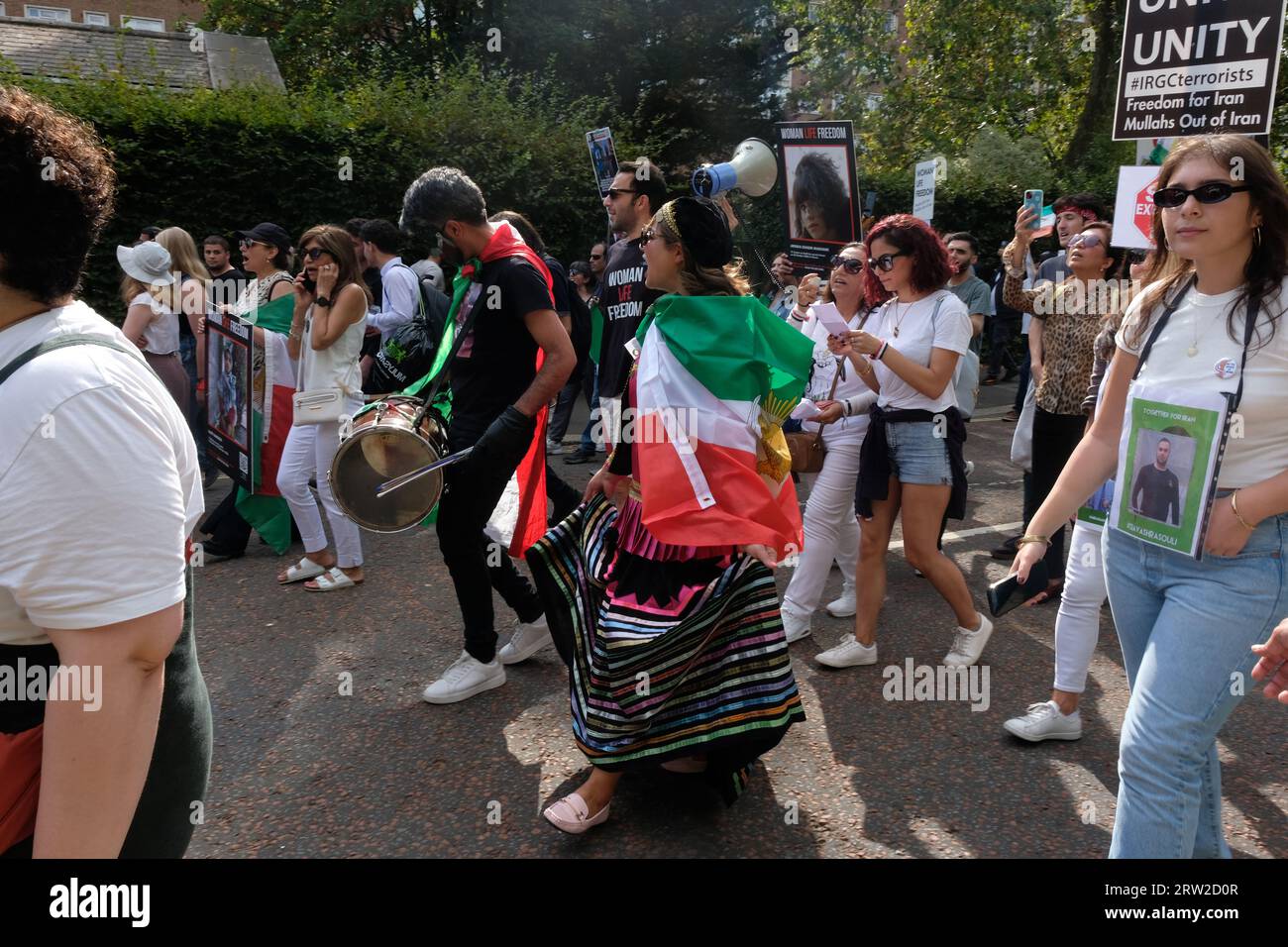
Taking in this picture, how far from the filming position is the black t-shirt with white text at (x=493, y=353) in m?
3.86

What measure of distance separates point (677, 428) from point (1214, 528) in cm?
150

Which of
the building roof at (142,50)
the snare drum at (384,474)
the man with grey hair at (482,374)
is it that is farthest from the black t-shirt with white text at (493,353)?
the building roof at (142,50)

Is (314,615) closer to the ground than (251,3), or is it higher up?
closer to the ground

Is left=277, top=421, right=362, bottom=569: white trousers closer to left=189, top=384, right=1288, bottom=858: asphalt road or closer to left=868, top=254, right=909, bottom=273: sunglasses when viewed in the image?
left=189, top=384, right=1288, bottom=858: asphalt road

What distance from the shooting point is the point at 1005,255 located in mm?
5953

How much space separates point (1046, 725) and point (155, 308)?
5.78 metres

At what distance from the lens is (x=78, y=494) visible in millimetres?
1245

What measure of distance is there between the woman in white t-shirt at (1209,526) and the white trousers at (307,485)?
4225 millimetres

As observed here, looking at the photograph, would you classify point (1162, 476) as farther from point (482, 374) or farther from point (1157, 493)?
point (482, 374)

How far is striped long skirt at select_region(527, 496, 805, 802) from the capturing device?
3.04 meters

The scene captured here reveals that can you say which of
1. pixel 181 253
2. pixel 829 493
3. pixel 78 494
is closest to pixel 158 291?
pixel 181 253

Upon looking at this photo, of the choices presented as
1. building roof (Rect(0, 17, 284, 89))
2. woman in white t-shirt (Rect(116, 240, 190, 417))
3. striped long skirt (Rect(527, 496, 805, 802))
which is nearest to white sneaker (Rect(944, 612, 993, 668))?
striped long skirt (Rect(527, 496, 805, 802))
